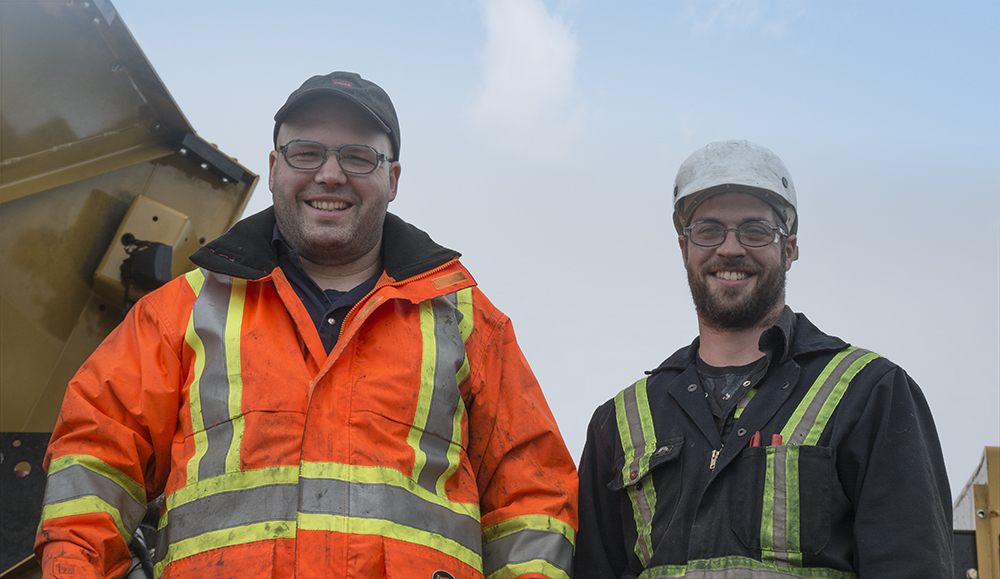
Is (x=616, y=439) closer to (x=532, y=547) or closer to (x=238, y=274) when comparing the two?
(x=532, y=547)

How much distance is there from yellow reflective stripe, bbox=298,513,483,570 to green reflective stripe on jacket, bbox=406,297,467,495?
135 mm

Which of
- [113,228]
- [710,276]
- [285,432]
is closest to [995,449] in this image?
[710,276]

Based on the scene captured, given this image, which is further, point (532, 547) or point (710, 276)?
point (710, 276)

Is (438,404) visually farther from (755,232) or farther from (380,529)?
(755,232)

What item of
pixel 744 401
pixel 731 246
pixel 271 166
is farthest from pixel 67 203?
pixel 744 401

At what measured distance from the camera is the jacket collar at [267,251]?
2279 millimetres

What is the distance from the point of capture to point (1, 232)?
3.05m

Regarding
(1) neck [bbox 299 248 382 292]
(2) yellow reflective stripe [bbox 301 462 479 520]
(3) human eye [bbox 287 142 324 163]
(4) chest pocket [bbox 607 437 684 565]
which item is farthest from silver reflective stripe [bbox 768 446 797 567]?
(3) human eye [bbox 287 142 324 163]

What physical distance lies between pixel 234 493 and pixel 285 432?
0.17 meters

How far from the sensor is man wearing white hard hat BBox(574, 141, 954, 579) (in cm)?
203

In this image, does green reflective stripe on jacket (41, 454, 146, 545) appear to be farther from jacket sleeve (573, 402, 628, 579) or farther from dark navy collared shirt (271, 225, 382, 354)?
jacket sleeve (573, 402, 628, 579)

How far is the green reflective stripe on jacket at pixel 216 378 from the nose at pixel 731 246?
4.35 ft

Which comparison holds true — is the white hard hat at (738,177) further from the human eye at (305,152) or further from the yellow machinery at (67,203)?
the yellow machinery at (67,203)

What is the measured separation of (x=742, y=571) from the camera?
2066mm
